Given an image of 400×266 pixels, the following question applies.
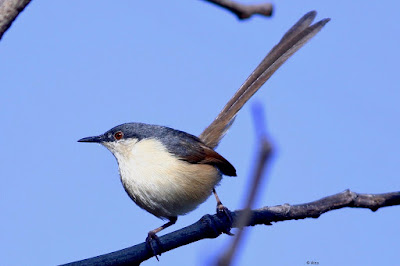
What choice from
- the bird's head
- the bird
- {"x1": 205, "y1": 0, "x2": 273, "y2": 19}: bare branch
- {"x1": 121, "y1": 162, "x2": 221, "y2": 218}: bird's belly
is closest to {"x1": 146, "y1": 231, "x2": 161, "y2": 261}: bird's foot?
the bird

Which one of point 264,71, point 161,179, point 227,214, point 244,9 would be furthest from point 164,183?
point 244,9

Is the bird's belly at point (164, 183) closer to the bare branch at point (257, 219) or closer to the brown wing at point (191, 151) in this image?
the brown wing at point (191, 151)

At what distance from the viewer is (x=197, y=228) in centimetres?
454

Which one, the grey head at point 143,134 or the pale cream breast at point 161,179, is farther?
the grey head at point 143,134

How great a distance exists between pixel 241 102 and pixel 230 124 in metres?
0.34

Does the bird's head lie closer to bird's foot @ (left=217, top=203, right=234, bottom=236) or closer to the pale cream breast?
the pale cream breast

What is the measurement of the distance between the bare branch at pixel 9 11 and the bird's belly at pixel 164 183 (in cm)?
325

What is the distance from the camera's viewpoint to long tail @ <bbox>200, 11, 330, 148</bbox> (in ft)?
20.7

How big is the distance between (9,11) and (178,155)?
3.67 metres

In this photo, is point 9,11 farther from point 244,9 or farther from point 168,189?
point 168,189

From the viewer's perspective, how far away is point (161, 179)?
5750 mm

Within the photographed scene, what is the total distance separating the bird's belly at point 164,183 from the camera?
5750 millimetres

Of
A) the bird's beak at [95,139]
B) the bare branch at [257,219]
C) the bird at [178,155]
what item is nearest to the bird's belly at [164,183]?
the bird at [178,155]

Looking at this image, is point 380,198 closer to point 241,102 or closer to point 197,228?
point 197,228
